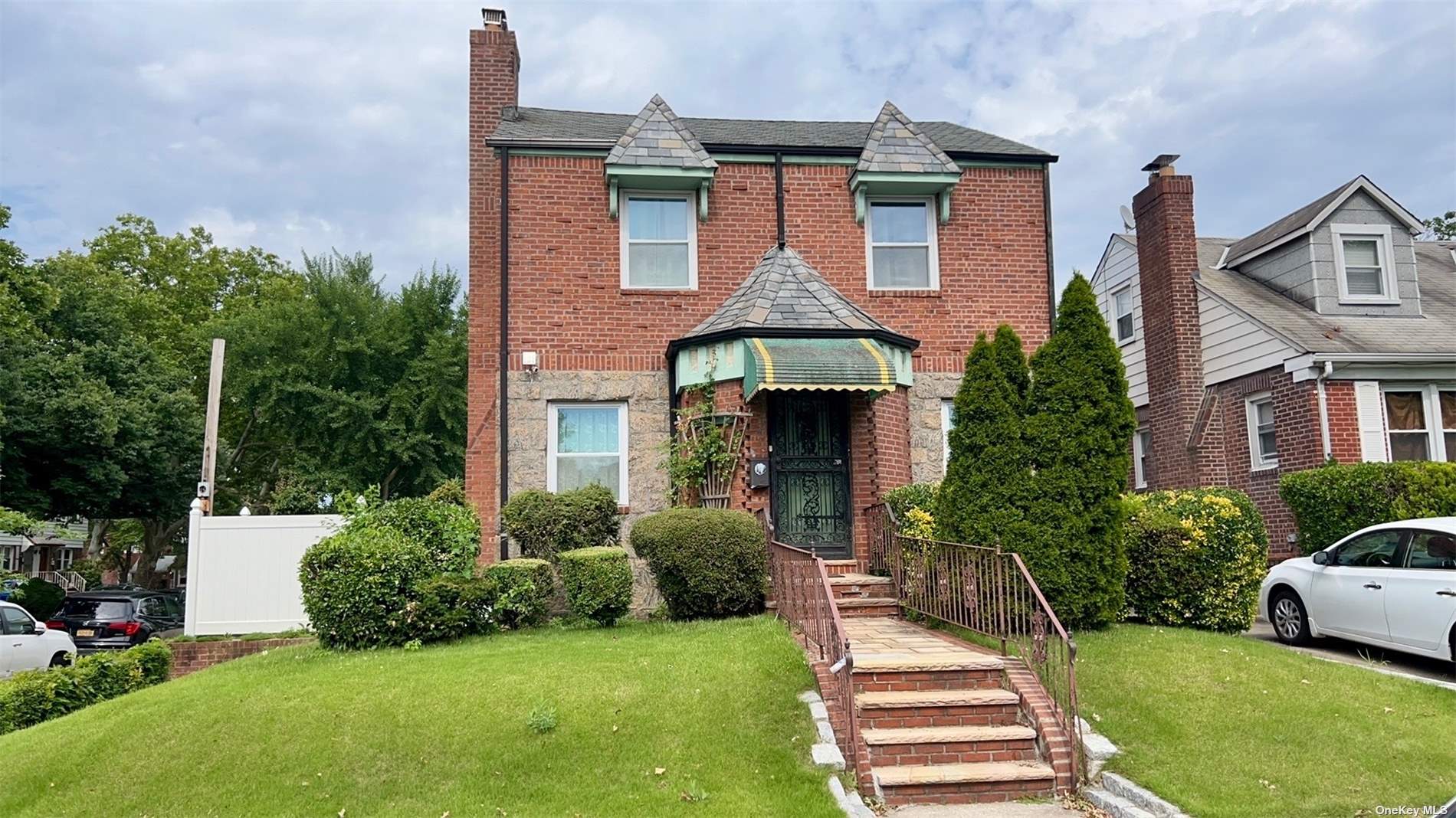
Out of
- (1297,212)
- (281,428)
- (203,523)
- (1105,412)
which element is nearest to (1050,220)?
(1105,412)

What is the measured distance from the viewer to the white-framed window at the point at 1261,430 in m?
Result: 16.3

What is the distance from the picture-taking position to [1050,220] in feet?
47.5

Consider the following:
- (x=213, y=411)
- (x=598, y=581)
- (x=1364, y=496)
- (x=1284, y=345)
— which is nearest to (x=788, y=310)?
(x=598, y=581)

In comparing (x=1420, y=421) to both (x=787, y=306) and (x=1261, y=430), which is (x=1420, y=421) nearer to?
(x=1261, y=430)

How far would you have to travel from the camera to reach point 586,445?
43.3 ft

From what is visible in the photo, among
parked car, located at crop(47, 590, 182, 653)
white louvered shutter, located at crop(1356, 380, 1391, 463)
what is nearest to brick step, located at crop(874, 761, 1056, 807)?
white louvered shutter, located at crop(1356, 380, 1391, 463)

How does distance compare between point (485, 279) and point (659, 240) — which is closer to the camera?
point (485, 279)

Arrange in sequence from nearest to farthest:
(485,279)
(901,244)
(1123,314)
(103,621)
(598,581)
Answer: (598,581) < (485,279) < (901,244) < (103,621) < (1123,314)

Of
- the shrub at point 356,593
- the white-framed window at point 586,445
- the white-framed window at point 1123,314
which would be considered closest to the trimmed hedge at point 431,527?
the shrub at point 356,593

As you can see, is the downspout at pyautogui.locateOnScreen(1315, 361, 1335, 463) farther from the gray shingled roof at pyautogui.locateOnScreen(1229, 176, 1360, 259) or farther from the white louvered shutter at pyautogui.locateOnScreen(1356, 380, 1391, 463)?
the gray shingled roof at pyautogui.locateOnScreen(1229, 176, 1360, 259)

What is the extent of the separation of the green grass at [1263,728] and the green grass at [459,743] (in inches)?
98.5

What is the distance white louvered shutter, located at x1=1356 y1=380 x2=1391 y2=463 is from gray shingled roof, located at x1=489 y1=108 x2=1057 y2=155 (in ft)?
21.4

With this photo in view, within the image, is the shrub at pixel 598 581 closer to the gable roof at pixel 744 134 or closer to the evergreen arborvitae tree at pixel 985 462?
the evergreen arborvitae tree at pixel 985 462

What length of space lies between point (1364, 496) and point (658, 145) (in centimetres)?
1119
